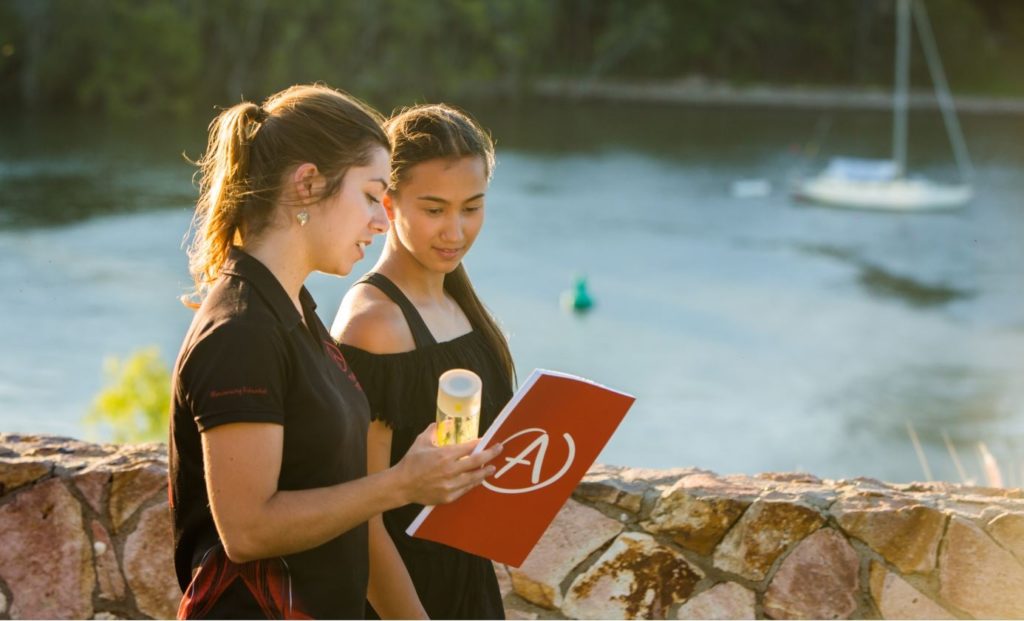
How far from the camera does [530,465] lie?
1672 millimetres

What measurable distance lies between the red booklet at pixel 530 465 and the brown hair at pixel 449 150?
390 millimetres

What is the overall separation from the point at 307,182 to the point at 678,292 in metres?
22.5

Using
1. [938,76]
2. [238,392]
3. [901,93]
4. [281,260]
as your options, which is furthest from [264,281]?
[938,76]

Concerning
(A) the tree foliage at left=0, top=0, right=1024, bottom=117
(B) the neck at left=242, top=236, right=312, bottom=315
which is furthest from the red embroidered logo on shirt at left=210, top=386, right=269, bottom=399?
(A) the tree foliage at left=0, top=0, right=1024, bottom=117

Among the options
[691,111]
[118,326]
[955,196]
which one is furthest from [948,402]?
[691,111]

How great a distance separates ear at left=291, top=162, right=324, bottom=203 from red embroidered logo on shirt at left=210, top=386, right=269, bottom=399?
0.82ft

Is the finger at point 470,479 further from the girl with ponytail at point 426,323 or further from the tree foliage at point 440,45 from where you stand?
the tree foliage at point 440,45

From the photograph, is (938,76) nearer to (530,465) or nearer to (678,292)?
(678,292)

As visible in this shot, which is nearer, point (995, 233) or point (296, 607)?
point (296, 607)

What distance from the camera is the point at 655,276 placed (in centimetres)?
Result: 2514

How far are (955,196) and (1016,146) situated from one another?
12491 mm

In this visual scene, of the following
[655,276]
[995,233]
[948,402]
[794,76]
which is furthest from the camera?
[794,76]

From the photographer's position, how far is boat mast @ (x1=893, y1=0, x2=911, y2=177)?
1334 inches

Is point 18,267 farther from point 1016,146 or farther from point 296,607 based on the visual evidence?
point 1016,146
